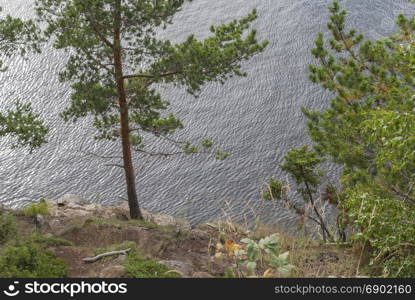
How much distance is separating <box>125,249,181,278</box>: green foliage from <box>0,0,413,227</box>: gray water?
9.83m

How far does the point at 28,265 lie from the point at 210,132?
49.8 feet

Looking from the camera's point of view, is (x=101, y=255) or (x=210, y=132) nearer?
(x=101, y=255)

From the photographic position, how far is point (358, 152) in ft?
37.4

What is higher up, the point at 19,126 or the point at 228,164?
the point at 19,126

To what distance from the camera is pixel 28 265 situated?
6613 mm

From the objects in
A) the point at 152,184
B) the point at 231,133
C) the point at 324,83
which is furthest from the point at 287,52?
the point at 324,83

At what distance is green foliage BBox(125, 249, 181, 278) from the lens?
6609 mm

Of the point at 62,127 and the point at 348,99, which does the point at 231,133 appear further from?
the point at 348,99

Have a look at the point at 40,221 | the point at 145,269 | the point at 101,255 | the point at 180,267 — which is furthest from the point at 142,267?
the point at 40,221

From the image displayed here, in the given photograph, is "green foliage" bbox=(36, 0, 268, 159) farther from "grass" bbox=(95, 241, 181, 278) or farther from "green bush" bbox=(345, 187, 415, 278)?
"green bush" bbox=(345, 187, 415, 278)

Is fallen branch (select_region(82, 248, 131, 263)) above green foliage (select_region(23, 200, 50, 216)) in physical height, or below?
below

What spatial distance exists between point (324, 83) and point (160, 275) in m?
7.78

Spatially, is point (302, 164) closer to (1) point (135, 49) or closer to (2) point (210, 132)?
(1) point (135, 49)

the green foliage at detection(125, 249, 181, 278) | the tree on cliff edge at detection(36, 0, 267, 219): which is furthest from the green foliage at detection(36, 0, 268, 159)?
the green foliage at detection(125, 249, 181, 278)
